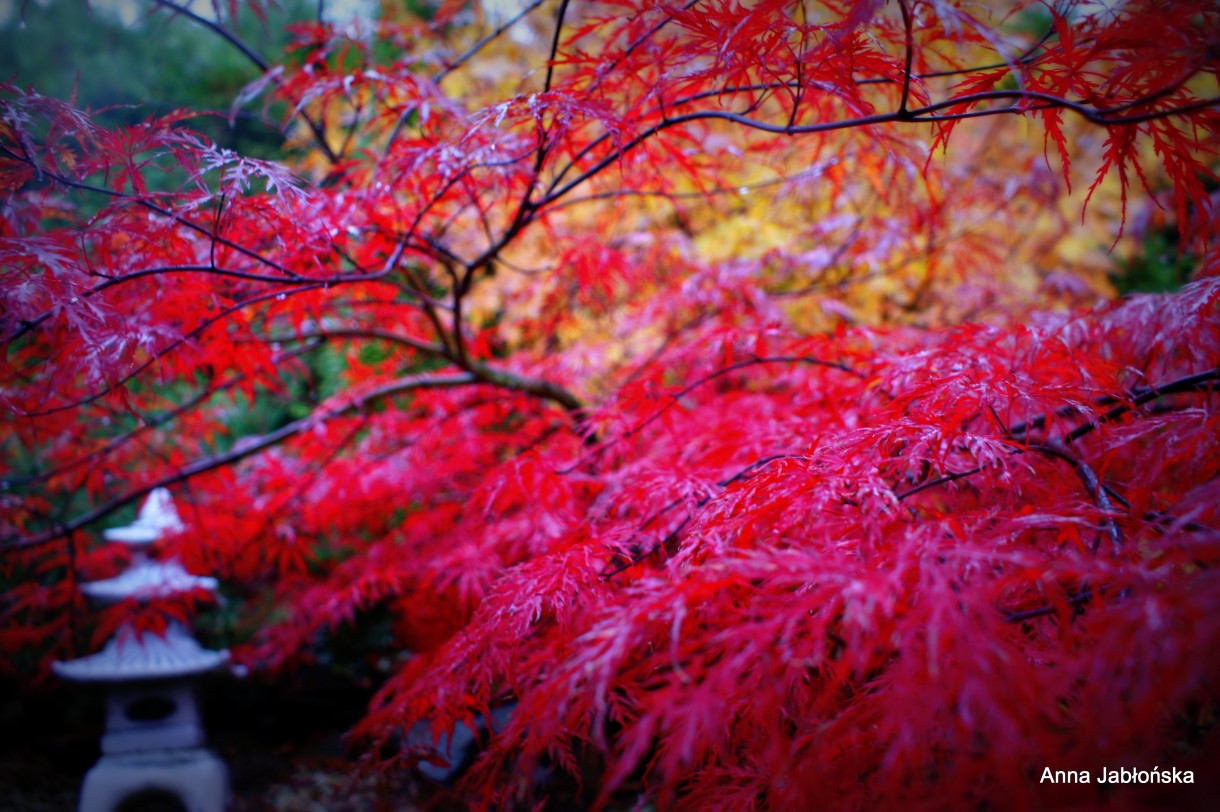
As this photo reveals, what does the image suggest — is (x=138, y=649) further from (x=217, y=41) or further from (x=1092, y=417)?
(x=217, y=41)

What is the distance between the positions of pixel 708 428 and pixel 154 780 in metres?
2.52

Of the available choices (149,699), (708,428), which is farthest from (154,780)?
(708,428)

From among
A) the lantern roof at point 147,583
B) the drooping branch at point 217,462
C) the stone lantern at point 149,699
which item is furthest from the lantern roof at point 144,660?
the drooping branch at point 217,462

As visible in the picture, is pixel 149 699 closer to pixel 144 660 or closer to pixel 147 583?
pixel 144 660

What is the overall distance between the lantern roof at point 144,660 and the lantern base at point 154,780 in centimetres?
38

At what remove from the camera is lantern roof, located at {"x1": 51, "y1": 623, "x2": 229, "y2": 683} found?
217cm

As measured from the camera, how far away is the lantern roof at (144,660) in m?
2.17

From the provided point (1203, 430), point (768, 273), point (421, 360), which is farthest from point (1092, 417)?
point (421, 360)

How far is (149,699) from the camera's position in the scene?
2518mm

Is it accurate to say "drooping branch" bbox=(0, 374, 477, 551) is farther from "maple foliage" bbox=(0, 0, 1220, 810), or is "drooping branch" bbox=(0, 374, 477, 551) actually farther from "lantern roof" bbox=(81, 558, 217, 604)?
"lantern roof" bbox=(81, 558, 217, 604)

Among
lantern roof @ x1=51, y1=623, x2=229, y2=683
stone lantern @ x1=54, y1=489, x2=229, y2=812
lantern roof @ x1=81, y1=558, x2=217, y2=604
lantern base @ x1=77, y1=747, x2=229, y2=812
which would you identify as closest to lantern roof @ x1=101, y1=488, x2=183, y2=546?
stone lantern @ x1=54, y1=489, x2=229, y2=812

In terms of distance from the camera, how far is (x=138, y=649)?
2328 mm

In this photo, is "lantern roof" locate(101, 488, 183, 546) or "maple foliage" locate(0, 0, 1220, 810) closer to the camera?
"maple foliage" locate(0, 0, 1220, 810)

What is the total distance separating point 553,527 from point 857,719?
1.00 metres
